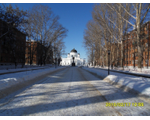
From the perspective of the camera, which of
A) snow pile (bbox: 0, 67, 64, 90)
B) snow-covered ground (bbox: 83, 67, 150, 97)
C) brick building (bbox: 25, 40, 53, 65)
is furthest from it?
brick building (bbox: 25, 40, 53, 65)

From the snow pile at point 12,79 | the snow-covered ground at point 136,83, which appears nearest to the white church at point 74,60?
the snow pile at point 12,79

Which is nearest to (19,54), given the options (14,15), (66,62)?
(14,15)

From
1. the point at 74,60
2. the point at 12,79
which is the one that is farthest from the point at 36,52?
the point at 74,60

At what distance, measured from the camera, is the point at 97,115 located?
3.34m

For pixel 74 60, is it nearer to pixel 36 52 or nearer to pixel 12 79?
pixel 36 52

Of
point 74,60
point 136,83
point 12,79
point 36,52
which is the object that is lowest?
point 136,83

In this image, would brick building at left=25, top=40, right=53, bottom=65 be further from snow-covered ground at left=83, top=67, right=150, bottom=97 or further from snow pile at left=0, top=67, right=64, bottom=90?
snow-covered ground at left=83, top=67, right=150, bottom=97

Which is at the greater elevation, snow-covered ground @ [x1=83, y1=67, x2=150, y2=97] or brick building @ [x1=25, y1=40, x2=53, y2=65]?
brick building @ [x1=25, y1=40, x2=53, y2=65]

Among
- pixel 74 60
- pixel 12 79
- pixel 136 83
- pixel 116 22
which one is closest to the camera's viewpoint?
pixel 136 83

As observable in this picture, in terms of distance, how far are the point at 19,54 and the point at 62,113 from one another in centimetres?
2970

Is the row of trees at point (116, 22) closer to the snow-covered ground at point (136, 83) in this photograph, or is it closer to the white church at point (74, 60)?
the snow-covered ground at point (136, 83)

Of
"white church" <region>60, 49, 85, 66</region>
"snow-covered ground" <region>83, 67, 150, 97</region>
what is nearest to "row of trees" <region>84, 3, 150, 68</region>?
"snow-covered ground" <region>83, 67, 150, 97</region>

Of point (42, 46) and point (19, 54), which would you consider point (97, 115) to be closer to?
point (19, 54)

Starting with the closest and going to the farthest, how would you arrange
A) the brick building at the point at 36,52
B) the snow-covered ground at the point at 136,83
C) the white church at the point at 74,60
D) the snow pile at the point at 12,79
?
the snow-covered ground at the point at 136,83, the snow pile at the point at 12,79, the brick building at the point at 36,52, the white church at the point at 74,60
